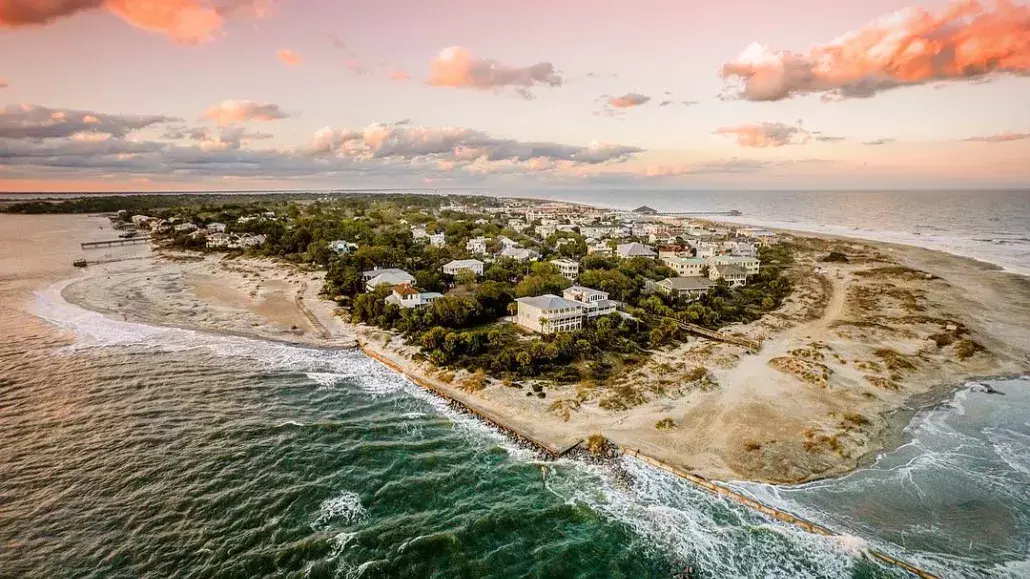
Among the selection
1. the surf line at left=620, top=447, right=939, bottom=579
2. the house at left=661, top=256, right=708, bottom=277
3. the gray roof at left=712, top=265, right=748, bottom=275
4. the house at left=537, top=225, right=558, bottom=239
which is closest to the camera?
the surf line at left=620, top=447, right=939, bottom=579

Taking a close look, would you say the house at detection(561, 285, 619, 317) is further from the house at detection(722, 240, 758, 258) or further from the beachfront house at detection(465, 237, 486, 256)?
the house at detection(722, 240, 758, 258)

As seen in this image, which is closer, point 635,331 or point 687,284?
point 635,331

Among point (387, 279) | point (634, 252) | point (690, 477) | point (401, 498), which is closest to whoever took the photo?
point (401, 498)

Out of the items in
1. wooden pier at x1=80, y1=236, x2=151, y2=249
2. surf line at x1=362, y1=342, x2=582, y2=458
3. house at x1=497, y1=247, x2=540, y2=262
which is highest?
wooden pier at x1=80, y1=236, x2=151, y2=249

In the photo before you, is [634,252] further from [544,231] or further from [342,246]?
[342,246]

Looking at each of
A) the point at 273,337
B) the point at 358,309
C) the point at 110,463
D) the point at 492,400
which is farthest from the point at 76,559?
the point at 358,309

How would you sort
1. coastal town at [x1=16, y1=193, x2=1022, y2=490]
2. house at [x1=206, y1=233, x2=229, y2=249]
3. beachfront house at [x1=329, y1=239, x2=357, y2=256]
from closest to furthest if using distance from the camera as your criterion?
coastal town at [x1=16, y1=193, x2=1022, y2=490]
beachfront house at [x1=329, y1=239, x2=357, y2=256]
house at [x1=206, y1=233, x2=229, y2=249]

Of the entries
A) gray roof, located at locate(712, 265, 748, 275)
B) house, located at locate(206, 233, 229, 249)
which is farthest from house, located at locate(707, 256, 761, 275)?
house, located at locate(206, 233, 229, 249)

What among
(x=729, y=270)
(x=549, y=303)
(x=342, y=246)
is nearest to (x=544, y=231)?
(x=342, y=246)
